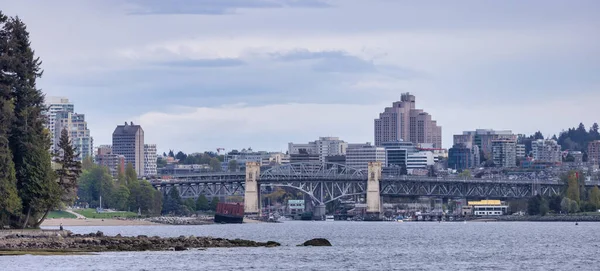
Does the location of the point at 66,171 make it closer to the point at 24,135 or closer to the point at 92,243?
the point at 24,135

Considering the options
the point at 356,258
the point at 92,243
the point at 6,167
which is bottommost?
the point at 356,258

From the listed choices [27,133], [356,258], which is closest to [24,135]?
[27,133]

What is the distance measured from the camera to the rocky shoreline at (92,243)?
112625 mm

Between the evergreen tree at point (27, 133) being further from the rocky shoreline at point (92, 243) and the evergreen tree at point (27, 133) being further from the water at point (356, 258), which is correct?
the water at point (356, 258)

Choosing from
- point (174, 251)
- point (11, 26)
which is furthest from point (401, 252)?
point (11, 26)

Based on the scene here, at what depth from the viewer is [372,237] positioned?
17025 cm

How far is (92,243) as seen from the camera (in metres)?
119

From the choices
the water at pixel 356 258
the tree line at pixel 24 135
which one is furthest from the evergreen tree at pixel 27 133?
the water at pixel 356 258

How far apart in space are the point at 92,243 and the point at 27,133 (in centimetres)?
1351

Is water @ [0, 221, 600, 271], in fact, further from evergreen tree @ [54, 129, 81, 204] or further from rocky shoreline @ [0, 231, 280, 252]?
evergreen tree @ [54, 129, 81, 204]

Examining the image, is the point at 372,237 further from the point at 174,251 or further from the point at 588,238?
the point at 174,251

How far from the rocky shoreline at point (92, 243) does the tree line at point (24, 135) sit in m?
3.19

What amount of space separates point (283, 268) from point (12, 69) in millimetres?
38508

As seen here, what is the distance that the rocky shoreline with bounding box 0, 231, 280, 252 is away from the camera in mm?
112625
